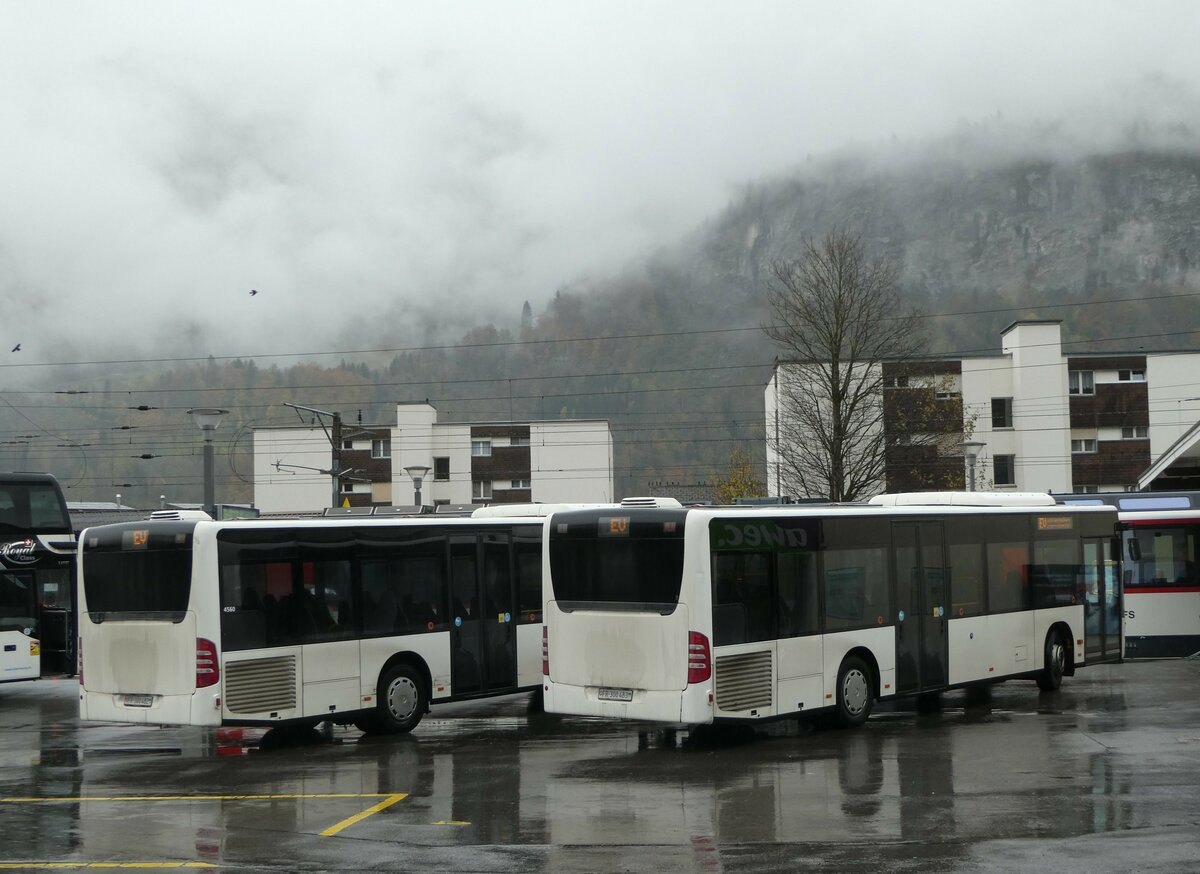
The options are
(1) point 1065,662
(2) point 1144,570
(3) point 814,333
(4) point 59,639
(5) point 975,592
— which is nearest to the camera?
(5) point 975,592

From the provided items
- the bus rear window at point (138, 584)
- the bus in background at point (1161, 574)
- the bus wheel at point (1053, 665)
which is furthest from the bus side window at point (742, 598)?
the bus in background at point (1161, 574)

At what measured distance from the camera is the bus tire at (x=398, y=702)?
18141mm

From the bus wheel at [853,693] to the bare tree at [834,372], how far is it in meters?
24.5

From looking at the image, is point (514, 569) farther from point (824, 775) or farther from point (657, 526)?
point (824, 775)

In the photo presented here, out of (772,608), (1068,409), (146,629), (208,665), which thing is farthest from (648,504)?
(1068,409)

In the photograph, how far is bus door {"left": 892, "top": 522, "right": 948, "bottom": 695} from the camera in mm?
18328

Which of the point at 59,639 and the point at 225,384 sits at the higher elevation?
the point at 225,384

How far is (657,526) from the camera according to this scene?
16000mm

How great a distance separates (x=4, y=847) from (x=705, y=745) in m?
7.96

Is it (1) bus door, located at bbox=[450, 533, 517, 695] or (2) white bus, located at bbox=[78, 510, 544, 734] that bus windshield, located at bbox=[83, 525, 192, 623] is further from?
(1) bus door, located at bbox=[450, 533, 517, 695]

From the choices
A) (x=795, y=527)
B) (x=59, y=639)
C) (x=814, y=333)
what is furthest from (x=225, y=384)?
(x=795, y=527)

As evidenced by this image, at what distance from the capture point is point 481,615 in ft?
64.3

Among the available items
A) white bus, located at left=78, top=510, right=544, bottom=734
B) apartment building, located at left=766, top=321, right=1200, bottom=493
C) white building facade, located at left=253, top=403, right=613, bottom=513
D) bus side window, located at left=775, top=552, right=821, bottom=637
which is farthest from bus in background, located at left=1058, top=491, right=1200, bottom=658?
white building facade, located at left=253, top=403, right=613, bottom=513

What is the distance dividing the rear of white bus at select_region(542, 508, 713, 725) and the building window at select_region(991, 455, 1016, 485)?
5711 cm
